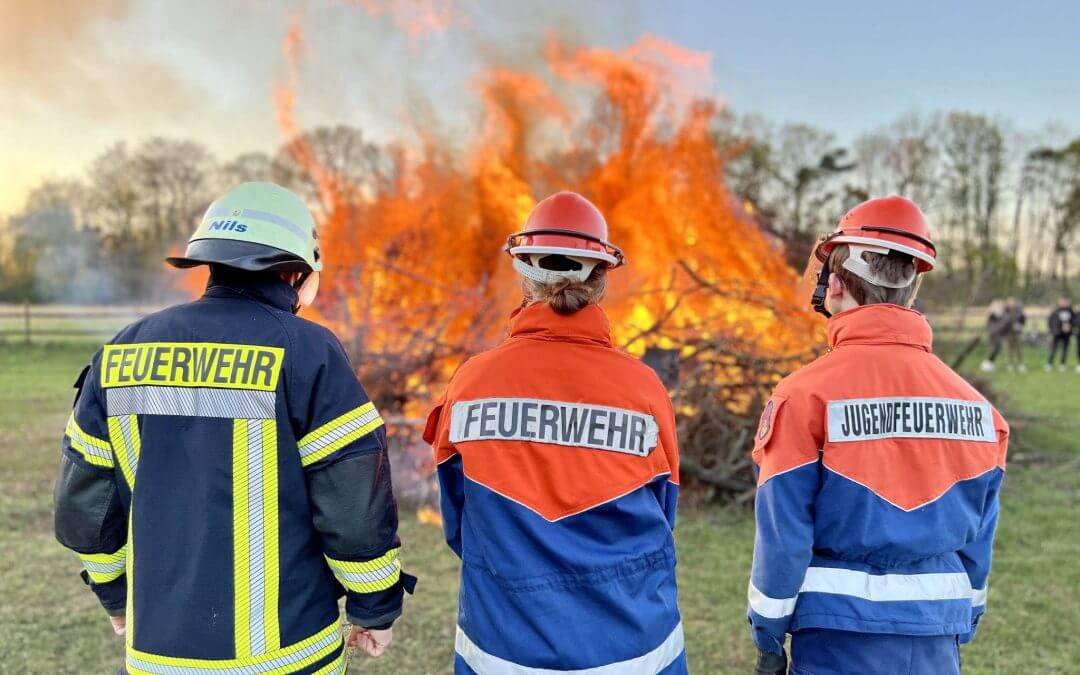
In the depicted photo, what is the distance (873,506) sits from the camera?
2.06 metres

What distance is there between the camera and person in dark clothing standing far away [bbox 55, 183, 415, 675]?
1.90 m

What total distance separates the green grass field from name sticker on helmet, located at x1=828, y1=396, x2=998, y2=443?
236cm

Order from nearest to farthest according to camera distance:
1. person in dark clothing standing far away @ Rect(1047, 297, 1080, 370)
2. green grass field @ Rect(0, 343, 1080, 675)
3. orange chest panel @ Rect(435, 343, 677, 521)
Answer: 1. orange chest panel @ Rect(435, 343, 677, 521)
2. green grass field @ Rect(0, 343, 1080, 675)
3. person in dark clothing standing far away @ Rect(1047, 297, 1080, 370)

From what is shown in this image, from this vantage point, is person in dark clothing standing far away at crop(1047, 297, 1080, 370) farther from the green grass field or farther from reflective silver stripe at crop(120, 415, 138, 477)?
reflective silver stripe at crop(120, 415, 138, 477)

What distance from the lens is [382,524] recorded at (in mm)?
2037

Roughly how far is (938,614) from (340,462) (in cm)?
182

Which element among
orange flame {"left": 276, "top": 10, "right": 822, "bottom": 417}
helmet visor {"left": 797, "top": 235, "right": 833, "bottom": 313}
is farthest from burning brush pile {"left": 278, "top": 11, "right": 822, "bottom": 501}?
helmet visor {"left": 797, "top": 235, "right": 833, "bottom": 313}

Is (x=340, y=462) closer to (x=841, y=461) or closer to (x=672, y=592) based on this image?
(x=672, y=592)

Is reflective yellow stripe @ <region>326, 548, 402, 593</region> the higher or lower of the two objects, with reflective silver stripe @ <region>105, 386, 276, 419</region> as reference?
lower

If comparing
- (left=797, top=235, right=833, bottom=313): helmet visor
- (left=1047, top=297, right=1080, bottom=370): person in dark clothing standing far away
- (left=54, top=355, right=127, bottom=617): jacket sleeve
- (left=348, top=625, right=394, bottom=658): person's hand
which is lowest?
(left=1047, top=297, right=1080, bottom=370): person in dark clothing standing far away

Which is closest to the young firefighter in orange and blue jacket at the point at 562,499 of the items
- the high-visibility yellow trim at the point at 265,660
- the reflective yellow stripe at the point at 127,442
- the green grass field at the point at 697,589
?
the high-visibility yellow trim at the point at 265,660

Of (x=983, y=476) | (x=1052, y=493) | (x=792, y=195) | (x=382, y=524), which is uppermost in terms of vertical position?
(x=792, y=195)

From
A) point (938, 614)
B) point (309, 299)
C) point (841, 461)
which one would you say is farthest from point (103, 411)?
point (938, 614)

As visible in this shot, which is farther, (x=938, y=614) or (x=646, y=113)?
(x=646, y=113)
